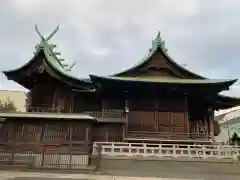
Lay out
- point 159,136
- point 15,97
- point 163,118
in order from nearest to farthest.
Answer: point 159,136, point 163,118, point 15,97

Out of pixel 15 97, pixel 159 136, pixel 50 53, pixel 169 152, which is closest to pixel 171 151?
pixel 169 152

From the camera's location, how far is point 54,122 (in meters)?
22.2

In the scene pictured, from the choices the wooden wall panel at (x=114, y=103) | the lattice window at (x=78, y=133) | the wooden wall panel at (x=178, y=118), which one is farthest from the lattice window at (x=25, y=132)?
the wooden wall panel at (x=178, y=118)

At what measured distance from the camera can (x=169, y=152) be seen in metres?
22.5

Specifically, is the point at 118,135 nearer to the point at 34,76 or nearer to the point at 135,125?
the point at 135,125

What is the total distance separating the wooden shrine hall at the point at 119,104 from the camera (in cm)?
2219

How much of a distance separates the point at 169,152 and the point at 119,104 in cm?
670

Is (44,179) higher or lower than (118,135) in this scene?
lower

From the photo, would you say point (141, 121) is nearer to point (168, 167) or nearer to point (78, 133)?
point (78, 133)

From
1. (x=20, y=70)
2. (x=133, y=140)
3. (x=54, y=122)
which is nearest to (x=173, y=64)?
(x=133, y=140)

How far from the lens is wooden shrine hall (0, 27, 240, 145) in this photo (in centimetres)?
2219

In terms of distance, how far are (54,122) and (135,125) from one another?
23.5 feet

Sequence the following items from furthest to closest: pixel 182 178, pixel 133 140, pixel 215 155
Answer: pixel 133 140 < pixel 215 155 < pixel 182 178

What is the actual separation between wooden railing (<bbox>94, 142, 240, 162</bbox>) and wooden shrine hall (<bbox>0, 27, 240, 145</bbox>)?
1.59m
